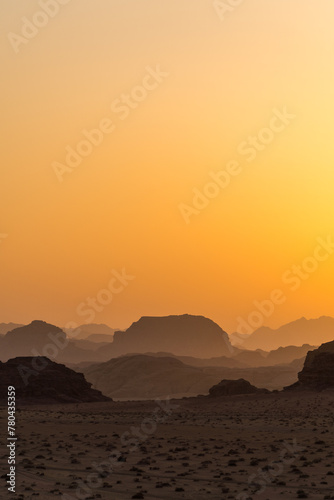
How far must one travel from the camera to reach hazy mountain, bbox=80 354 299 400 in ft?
464

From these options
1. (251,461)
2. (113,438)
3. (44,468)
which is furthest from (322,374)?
(44,468)

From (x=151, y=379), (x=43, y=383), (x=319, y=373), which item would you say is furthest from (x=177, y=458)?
(x=151, y=379)

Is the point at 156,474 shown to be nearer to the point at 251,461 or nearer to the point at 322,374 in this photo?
the point at 251,461

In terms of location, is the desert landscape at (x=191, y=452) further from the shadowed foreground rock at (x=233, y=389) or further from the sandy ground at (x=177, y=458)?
the shadowed foreground rock at (x=233, y=389)

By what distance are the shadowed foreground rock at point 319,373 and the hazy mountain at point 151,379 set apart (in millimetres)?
50661

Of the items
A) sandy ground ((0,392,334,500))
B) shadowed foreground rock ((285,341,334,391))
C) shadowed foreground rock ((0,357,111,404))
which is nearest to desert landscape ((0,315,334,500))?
sandy ground ((0,392,334,500))

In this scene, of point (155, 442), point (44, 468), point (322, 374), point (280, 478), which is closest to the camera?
point (280, 478)

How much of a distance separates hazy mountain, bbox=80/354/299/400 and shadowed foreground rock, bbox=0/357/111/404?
1587 inches

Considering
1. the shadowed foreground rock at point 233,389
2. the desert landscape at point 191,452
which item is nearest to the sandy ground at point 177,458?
the desert landscape at point 191,452

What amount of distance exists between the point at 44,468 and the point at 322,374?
63322mm

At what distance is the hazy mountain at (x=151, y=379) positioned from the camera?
464ft

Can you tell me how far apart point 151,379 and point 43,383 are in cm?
6348

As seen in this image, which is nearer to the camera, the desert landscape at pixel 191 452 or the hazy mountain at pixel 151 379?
the desert landscape at pixel 191 452

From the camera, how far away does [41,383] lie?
8919 centimetres
